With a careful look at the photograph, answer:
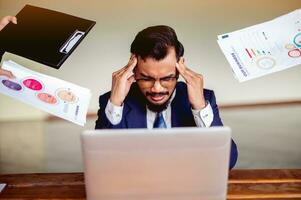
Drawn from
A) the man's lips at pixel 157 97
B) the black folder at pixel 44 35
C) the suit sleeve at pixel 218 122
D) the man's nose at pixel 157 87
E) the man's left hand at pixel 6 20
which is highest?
the man's left hand at pixel 6 20

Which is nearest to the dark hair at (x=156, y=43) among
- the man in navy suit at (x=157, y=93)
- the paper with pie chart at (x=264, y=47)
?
the man in navy suit at (x=157, y=93)

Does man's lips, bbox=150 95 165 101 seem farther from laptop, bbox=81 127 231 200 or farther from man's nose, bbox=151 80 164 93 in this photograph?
laptop, bbox=81 127 231 200

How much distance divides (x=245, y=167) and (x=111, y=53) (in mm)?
882

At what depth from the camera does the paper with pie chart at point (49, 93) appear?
2395 mm

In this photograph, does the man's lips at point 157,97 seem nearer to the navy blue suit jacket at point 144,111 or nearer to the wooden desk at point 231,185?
the navy blue suit jacket at point 144,111

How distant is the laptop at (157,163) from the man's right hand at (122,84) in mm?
569

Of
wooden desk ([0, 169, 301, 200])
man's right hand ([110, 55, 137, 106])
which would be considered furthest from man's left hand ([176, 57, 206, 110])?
wooden desk ([0, 169, 301, 200])

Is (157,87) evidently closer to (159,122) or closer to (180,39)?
(159,122)

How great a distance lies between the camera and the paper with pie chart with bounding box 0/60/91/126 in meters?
2.39

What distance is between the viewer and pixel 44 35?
243cm

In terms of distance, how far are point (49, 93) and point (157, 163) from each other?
0.92 m

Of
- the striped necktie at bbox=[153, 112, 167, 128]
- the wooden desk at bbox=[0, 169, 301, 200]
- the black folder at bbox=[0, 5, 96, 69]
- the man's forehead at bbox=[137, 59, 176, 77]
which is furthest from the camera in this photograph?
the black folder at bbox=[0, 5, 96, 69]

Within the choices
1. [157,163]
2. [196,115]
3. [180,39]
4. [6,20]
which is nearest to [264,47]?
[180,39]

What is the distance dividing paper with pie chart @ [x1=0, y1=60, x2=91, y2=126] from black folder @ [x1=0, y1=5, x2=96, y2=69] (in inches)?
3.3
